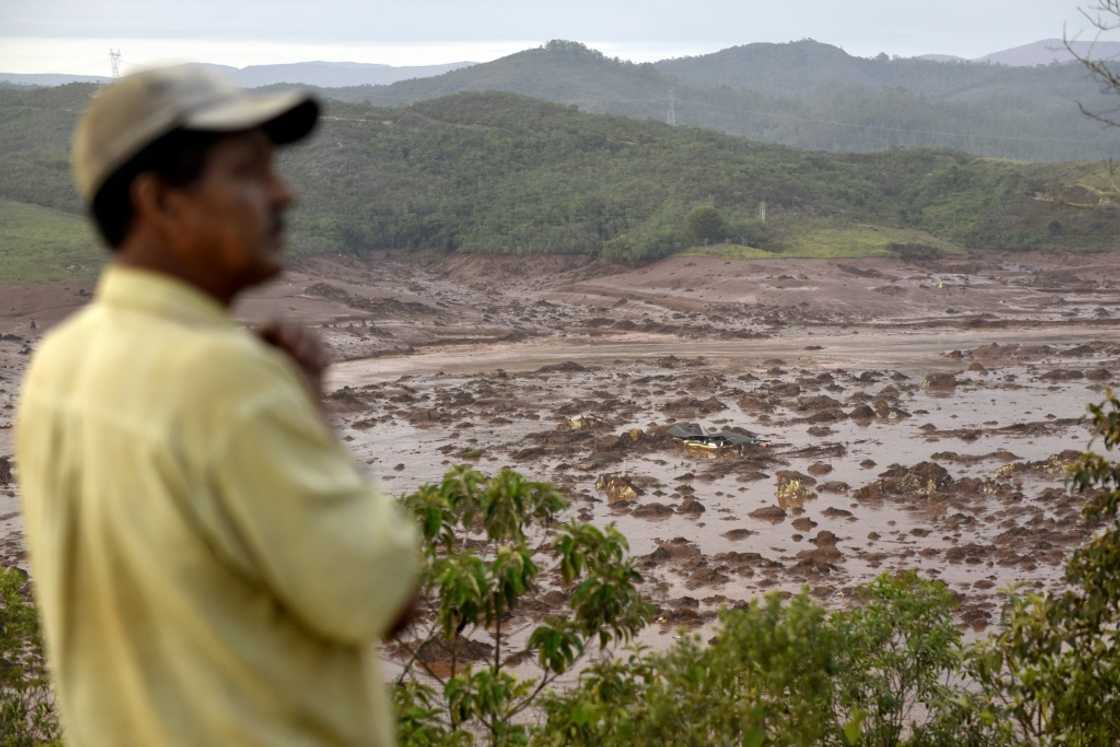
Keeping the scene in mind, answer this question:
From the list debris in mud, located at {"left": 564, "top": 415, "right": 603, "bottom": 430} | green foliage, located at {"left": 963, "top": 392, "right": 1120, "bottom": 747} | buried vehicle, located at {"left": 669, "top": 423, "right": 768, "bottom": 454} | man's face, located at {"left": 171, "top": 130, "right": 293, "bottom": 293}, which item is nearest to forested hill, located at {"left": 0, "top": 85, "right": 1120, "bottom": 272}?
debris in mud, located at {"left": 564, "top": 415, "right": 603, "bottom": 430}

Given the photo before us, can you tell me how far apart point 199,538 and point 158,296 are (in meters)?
0.27

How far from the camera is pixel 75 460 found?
138cm

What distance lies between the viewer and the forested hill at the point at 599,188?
38.1m

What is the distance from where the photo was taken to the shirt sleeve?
1.29 metres

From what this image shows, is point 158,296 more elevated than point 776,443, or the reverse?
point 158,296

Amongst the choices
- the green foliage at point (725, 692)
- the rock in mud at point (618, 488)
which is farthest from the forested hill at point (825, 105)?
the green foliage at point (725, 692)

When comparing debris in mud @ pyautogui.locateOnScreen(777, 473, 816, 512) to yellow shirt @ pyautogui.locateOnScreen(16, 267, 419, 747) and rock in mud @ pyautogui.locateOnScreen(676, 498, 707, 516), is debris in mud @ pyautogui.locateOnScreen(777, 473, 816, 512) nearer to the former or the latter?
rock in mud @ pyautogui.locateOnScreen(676, 498, 707, 516)

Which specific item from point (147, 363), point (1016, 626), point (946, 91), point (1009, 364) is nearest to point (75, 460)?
point (147, 363)

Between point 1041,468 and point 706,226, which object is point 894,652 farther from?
point 706,226

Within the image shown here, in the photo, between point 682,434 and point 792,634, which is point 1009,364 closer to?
point 682,434

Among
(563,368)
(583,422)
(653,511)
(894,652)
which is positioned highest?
(894,652)

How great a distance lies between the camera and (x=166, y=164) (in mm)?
1436

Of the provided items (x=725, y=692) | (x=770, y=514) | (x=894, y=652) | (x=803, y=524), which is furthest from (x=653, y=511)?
(x=725, y=692)

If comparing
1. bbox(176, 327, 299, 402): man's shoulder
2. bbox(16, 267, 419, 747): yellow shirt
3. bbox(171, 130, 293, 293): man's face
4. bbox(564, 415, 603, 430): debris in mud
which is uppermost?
bbox(171, 130, 293, 293): man's face
